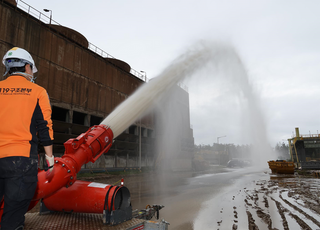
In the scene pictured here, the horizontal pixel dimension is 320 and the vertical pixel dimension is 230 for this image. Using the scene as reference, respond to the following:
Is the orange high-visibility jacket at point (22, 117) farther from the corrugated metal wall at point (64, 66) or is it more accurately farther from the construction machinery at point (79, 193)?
the corrugated metal wall at point (64, 66)

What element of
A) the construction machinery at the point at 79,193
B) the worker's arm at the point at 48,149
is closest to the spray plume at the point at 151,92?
the construction machinery at the point at 79,193

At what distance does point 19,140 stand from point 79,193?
2.11 m

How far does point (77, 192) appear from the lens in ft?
12.7

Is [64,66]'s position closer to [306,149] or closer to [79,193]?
[79,193]

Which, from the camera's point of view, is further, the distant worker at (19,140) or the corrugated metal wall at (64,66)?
the corrugated metal wall at (64,66)

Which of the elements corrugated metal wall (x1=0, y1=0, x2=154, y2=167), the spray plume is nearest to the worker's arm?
the spray plume

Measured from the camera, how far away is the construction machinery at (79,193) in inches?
135

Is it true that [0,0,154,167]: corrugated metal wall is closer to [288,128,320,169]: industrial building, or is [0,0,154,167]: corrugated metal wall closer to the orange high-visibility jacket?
the orange high-visibility jacket

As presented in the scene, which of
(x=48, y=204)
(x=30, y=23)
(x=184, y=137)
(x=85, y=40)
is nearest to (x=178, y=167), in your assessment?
(x=184, y=137)

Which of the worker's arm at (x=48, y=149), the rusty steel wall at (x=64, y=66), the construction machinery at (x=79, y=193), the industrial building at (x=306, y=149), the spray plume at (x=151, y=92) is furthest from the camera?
the industrial building at (x=306, y=149)

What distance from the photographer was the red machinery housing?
3426 millimetres

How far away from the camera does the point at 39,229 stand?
3100 mm

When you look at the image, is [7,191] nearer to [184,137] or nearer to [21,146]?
[21,146]

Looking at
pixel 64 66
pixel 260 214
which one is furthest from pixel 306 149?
pixel 64 66
